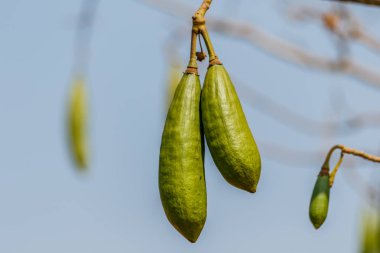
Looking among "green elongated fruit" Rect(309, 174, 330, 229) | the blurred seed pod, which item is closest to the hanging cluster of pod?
"green elongated fruit" Rect(309, 174, 330, 229)

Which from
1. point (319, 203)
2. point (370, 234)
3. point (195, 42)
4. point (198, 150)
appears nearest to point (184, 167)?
point (198, 150)

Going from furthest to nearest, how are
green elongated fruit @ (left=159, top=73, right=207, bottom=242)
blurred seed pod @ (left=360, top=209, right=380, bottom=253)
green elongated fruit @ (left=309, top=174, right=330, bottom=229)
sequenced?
1. blurred seed pod @ (left=360, top=209, right=380, bottom=253)
2. green elongated fruit @ (left=309, top=174, right=330, bottom=229)
3. green elongated fruit @ (left=159, top=73, right=207, bottom=242)

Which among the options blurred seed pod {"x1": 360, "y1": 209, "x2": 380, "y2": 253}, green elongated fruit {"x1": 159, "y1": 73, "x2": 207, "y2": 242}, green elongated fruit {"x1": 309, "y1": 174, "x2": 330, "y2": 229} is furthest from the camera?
blurred seed pod {"x1": 360, "y1": 209, "x2": 380, "y2": 253}

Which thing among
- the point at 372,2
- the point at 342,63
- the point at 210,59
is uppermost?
the point at 342,63

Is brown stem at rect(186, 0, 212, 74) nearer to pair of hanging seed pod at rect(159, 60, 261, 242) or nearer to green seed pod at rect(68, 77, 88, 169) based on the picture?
pair of hanging seed pod at rect(159, 60, 261, 242)

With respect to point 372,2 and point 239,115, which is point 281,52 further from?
point 239,115

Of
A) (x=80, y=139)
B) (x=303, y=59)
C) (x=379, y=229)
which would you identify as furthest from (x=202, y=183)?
(x=303, y=59)
